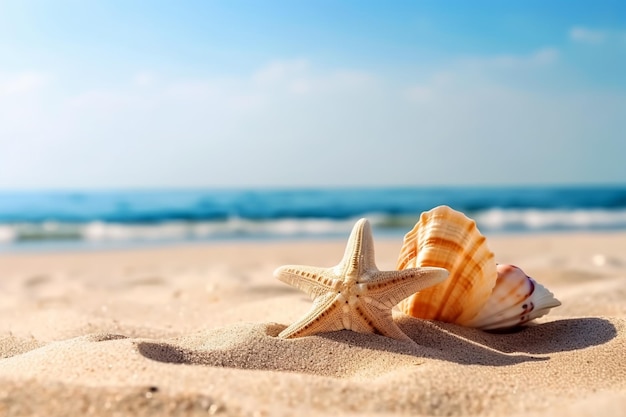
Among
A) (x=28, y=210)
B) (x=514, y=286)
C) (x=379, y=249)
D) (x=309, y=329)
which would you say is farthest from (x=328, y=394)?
(x=28, y=210)

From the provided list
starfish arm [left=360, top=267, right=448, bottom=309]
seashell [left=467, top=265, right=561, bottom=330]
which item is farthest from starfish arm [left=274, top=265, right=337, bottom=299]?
seashell [left=467, top=265, right=561, bottom=330]

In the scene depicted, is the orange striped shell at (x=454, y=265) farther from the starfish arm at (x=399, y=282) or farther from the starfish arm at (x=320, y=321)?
the starfish arm at (x=320, y=321)

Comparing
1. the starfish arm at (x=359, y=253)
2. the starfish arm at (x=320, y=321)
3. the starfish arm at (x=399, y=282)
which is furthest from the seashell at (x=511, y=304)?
the starfish arm at (x=320, y=321)

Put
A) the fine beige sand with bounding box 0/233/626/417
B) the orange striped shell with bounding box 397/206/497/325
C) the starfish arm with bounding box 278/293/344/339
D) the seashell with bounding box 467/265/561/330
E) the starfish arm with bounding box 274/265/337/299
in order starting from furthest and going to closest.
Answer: the seashell with bounding box 467/265/561/330 < the orange striped shell with bounding box 397/206/497/325 < the starfish arm with bounding box 274/265/337/299 < the starfish arm with bounding box 278/293/344/339 < the fine beige sand with bounding box 0/233/626/417

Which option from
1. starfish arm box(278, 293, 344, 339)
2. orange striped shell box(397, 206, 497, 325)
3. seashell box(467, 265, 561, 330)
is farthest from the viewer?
seashell box(467, 265, 561, 330)

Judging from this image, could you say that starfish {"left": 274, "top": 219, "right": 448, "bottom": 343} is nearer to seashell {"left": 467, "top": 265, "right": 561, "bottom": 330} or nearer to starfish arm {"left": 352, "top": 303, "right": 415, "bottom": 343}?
starfish arm {"left": 352, "top": 303, "right": 415, "bottom": 343}
